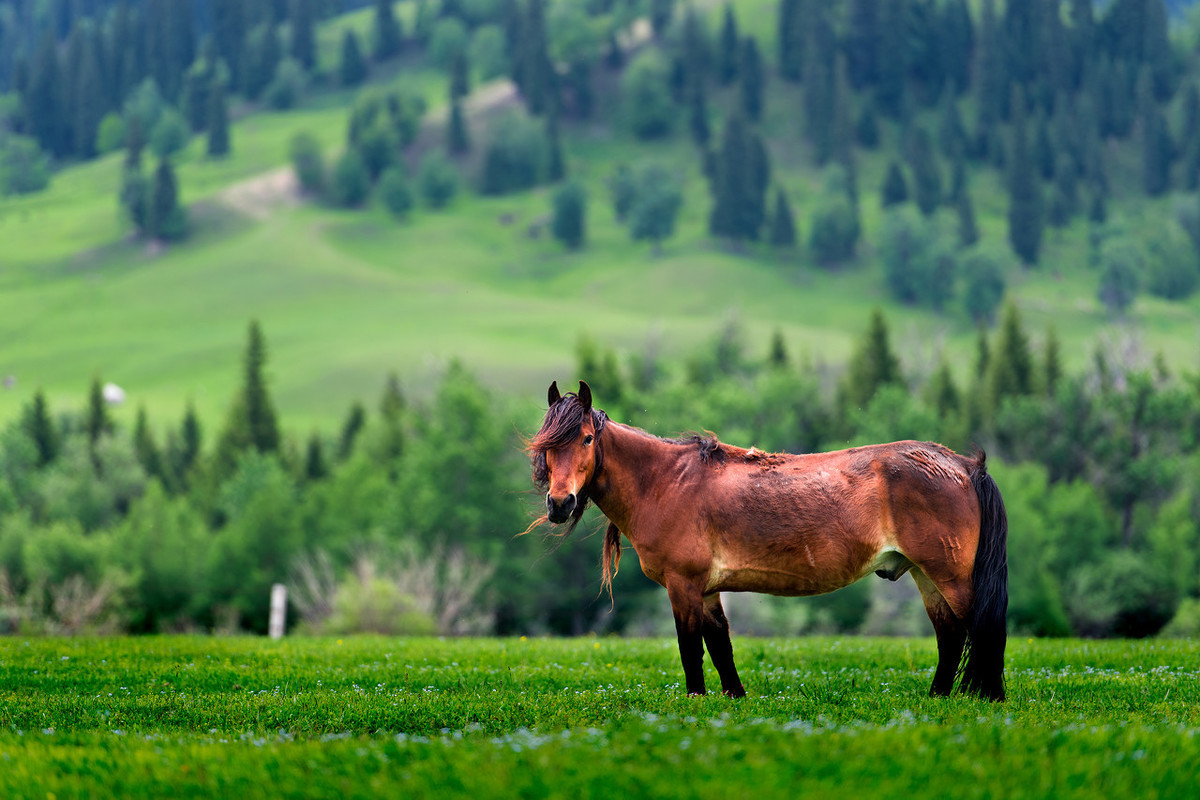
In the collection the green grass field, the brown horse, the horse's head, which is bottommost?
the green grass field

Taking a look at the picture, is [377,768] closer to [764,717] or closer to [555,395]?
[764,717]

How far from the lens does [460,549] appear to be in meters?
74.3

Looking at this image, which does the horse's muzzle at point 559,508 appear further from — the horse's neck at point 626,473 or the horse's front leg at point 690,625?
the horse's front leg at point 690,625

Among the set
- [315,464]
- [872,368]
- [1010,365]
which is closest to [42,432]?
[315,464]

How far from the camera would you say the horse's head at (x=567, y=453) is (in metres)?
11.3

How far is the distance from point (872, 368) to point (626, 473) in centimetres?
9166

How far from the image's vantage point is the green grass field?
7.66 m

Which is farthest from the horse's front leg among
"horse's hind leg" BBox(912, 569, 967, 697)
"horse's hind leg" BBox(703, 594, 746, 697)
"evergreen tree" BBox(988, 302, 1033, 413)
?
"evergreen tree" BBox(988, 302, 1033, 413)

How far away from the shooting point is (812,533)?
11.6 m

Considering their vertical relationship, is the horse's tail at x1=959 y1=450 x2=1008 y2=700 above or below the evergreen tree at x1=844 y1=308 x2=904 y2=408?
below

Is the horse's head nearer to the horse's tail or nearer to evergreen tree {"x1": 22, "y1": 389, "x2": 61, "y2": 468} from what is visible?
the horse's tail

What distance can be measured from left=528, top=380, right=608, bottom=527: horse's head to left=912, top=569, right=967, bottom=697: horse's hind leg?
3.44m

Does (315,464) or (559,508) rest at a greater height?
(559,508)

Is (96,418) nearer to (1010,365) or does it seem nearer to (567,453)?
(1010,365)
